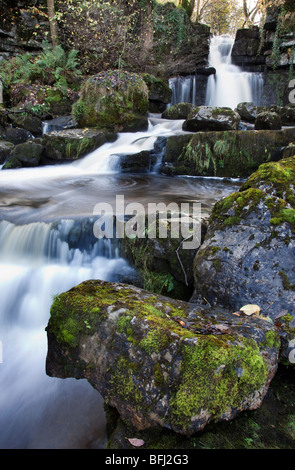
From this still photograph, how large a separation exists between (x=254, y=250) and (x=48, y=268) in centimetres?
278

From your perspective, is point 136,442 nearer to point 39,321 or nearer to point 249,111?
point 39,321

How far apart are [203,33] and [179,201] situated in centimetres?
1730

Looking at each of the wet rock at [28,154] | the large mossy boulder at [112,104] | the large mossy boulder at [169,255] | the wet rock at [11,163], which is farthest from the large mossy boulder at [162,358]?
the large mossy boulder at [112,104]

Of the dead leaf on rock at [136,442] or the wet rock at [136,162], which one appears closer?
the dead leaf on rock at [136,442]

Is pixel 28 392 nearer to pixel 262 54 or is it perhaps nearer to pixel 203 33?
pixel 262 54

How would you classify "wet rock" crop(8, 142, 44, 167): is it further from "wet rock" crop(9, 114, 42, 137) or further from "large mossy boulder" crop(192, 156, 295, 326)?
"large mossy boulder" crop(192, 156, 295, 326)

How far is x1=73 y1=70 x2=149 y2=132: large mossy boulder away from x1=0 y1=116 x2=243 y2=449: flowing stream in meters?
3.17

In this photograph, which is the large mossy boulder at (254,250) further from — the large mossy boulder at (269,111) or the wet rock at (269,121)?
the large mossy boulder at (269,111)

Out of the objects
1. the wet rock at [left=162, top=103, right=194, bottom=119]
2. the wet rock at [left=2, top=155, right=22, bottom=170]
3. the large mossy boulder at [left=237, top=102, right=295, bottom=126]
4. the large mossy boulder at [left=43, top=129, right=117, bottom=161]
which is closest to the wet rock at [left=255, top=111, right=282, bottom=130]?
the large mossy boulder at [left=237, top=102, right=295, bottom=126]

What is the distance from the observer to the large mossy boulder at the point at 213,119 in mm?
8812

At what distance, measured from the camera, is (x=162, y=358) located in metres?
1.78

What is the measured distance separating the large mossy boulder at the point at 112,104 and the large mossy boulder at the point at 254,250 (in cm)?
820

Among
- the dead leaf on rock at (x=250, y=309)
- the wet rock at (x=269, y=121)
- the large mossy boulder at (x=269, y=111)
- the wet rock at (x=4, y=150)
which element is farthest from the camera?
the large mossy boulder at (x=269, y=111)

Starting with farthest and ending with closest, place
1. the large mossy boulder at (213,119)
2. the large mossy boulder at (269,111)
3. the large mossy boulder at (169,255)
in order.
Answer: the large mossy boulder at (269,111) → the large mossy boulder at (213,119) → the large mossy boulder at (169,255)
